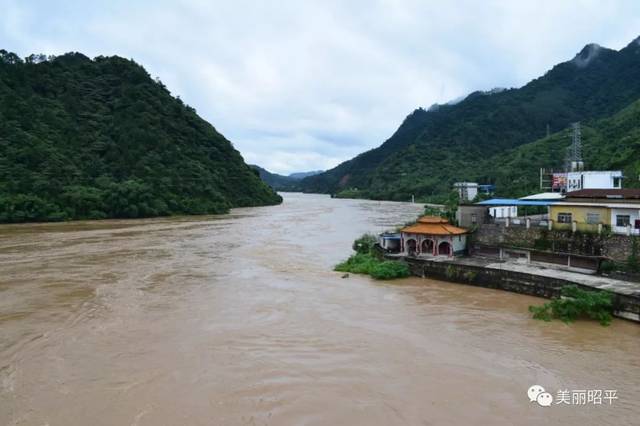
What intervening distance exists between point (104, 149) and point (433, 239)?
48.8 meters

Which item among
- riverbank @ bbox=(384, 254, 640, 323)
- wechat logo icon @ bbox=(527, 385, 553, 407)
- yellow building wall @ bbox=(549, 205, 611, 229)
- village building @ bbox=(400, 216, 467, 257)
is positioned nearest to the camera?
wechat logo icon @ bbox=(527, 385, 553, 407)

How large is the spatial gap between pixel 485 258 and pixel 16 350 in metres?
14.6

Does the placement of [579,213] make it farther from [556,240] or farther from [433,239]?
[433,239]

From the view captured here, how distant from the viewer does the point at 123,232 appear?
3092cm

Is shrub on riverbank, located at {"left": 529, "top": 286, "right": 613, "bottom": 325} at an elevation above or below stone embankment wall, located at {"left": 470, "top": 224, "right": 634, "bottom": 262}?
below

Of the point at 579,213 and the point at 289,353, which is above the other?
the point at 579,213

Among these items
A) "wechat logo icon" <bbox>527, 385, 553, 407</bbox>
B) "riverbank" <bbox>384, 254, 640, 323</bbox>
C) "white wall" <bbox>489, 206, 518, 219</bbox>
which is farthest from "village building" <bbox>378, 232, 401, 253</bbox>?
"wechat logo icon" <bbox>527, 385, 553, 407</bbox>

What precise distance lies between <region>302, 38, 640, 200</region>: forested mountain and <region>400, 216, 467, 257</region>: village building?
50.8 metres

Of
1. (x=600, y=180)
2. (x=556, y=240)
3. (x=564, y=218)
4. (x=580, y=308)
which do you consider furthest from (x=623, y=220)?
(x=600, y=180)

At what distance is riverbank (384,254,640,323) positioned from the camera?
10555mm

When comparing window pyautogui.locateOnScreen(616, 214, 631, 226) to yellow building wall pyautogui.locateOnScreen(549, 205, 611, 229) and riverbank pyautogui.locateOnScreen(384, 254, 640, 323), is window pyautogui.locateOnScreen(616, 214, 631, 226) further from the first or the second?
riverbank pyautogui.locateOnScreen(384, 254, 640, 323)

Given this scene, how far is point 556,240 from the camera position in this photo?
48.6 feet

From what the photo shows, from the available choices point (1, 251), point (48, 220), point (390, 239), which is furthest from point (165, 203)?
point (390, 239)

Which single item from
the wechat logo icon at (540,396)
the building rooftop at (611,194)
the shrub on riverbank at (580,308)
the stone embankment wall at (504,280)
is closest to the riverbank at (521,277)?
the stone embankment wall at (504,280)
